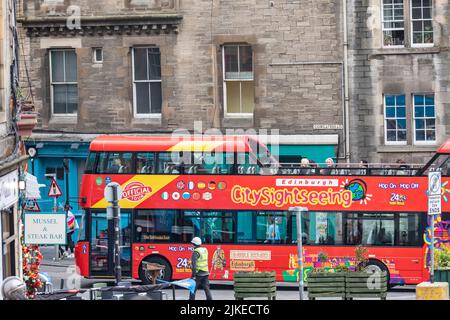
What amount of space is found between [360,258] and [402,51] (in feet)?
32.6

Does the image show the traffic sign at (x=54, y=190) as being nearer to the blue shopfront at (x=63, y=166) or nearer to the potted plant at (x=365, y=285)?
the blue shopfront at (x=63, y=166)

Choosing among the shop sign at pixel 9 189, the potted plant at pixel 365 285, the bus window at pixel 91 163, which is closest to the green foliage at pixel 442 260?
the potted plant at pixel 365 285

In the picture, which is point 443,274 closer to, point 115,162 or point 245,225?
point 245,225

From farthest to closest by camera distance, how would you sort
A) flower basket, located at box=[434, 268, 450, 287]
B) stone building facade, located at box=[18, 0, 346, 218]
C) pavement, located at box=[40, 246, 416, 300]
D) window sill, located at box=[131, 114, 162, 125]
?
window sill, located at box=[131, 114, 162, 125] < stone building facade, located at box=[18, 0, 346, 218] < pavement, located at box=[40, 246, 416, 300] < flower basket, located at box=[434, 268, 450, 287]

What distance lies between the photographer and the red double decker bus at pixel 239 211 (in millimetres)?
29078

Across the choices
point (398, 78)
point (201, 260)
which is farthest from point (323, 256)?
point (398, 78)

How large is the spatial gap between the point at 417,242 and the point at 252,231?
13.5 feet

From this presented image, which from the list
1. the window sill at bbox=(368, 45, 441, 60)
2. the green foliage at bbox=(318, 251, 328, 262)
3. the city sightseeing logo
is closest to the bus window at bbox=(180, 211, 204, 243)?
the city sightseeing logo

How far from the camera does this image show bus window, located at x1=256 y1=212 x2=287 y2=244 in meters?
29.6

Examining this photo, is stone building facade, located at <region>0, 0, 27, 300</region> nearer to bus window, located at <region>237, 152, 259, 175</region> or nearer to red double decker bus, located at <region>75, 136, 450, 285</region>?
red double decker bus, located at <region>75, 136, 450, 285</region>

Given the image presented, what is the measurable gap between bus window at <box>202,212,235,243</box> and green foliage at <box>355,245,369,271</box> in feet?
11.2

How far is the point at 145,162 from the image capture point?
2972 centimetres

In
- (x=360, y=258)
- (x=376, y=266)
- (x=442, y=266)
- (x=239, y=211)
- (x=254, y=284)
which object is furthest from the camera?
(x=239, y=211)
